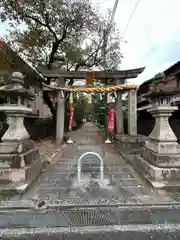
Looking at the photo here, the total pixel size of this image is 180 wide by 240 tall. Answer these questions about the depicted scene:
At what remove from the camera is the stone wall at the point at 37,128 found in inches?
515

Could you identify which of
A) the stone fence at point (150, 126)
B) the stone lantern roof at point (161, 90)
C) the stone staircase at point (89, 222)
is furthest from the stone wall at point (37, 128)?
the stone lantern roof at point (161, 90)

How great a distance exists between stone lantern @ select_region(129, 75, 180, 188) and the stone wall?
307 inches

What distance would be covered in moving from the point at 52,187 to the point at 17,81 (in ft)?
9.58

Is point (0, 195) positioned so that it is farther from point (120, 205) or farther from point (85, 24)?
point (85, 24)

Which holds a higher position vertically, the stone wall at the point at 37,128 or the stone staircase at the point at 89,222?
the stone wall at the point at 37,128

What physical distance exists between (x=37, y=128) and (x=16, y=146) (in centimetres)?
991

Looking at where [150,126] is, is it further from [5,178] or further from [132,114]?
[5,178]

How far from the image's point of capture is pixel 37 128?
15.0 metres

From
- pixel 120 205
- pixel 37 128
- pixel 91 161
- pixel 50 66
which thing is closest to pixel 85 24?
pixel 50 66

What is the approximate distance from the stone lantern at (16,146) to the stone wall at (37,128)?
215 inches

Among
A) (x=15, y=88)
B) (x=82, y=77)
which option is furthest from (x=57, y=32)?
(x=15, y=88)

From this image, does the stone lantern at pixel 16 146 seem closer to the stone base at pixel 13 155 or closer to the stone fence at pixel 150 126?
the stone base at pixel 13 155

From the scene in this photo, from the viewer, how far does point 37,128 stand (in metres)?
15.0

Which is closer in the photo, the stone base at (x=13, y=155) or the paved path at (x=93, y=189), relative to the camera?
the paved path at (x=93, y=189)
